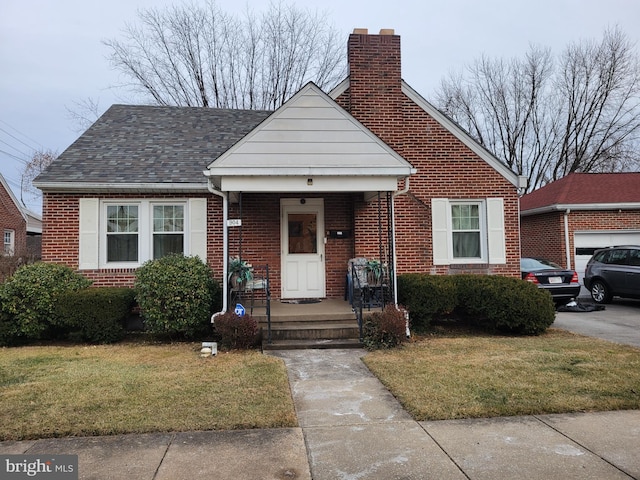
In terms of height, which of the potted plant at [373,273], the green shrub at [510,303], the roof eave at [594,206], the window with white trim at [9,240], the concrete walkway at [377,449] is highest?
the roof eave at [594,206]

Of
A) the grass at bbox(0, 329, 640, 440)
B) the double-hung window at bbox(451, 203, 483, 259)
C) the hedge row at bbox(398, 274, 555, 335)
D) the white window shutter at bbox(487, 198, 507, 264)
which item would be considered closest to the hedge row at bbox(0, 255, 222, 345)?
the grass at bbox(0, 329, 640, 440)

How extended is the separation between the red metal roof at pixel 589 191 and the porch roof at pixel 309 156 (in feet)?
35.1

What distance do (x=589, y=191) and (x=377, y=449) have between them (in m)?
16.7

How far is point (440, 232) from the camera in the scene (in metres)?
10.5

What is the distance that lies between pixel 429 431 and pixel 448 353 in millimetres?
3248

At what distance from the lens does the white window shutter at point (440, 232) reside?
10438 millimetres

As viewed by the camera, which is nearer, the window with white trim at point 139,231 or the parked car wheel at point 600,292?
the window with white trim at point 139,231

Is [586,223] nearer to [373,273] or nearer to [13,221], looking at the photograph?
[373,273]

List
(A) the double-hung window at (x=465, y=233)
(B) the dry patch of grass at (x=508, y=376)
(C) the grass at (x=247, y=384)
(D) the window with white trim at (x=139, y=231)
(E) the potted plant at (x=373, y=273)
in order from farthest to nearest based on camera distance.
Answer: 1. (A) the double-hung window at (x=465, y=233)
2. (D) the window with white trim at (x=139, y=231)
3. (E) the potted plant at (x=373, y=273)
4. (B) the dry patch of grass at (x=508, y=376)
5. (C) the grass at (x=247, y=384)

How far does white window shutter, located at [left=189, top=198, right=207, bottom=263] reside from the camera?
9969 mm

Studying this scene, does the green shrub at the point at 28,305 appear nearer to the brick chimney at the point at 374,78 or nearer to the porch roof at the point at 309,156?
the porch roof at the point at 309,156

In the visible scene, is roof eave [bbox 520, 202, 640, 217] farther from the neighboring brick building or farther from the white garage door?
the neighboring brick building

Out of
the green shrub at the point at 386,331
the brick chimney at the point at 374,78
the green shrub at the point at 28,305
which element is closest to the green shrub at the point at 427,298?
the green shrub at the point at 386,331

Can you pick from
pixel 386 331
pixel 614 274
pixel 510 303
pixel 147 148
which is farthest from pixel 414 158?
pixel 614 274
